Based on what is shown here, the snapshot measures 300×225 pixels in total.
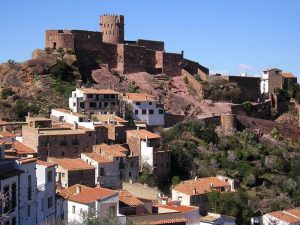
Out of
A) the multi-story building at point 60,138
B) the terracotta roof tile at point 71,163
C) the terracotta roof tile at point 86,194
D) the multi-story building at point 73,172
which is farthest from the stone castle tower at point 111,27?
the terracotta roof tile at point 86,194

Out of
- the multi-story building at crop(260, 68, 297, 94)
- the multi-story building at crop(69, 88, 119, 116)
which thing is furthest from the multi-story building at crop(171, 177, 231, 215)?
the multi-story building at crop(260, 68, 297, 94)

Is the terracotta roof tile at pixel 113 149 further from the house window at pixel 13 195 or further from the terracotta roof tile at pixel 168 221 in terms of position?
the house window at pixel 13 195

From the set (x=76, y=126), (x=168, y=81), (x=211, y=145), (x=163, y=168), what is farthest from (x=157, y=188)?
(x=168, y=81)

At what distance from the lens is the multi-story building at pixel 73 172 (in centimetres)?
3656

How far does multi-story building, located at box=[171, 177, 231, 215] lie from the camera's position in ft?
128

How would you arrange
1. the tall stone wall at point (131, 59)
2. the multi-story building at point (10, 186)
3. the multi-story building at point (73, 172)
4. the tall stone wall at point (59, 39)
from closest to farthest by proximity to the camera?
the multi-story building at point (10, 186) < the multi-story building at point (73, 172) < the tall stone wall at point (59, 39) < the tall stone wall at point (131, 59)

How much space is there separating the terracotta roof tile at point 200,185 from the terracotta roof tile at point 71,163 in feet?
20.4

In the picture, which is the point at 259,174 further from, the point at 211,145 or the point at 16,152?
the point at 16,152

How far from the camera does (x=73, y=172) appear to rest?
36844mm

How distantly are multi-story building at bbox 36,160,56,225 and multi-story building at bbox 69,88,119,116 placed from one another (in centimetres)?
2242

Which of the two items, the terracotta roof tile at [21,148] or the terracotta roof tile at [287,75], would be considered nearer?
the terracotta roof tile at [21,148]

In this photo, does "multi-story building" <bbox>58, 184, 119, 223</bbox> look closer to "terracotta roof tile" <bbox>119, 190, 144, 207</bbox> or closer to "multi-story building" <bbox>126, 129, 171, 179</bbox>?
"terracotta roof tile" <bbox>119, 190, 144, 207</bbox>

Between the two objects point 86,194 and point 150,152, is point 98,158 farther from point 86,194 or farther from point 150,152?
point 86,194

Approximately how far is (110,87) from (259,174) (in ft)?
57.5
